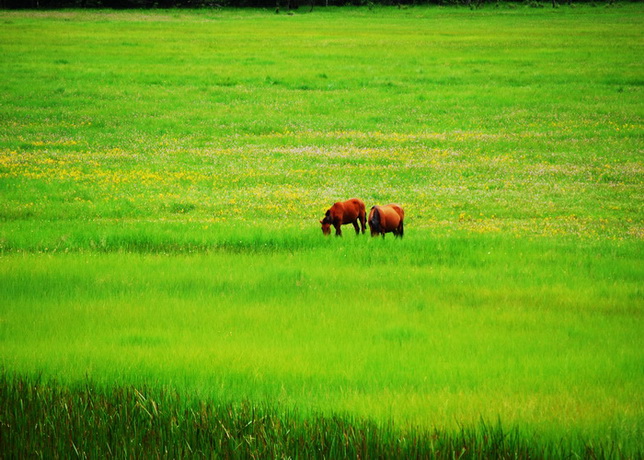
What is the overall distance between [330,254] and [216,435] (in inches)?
325

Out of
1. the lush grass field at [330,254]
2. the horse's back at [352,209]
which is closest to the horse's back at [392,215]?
the lush grass field at [330,254]

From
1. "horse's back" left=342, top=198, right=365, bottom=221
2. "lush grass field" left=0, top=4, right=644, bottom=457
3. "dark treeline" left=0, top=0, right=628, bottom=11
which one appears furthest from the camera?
"dark treeline" left=0, top=0, right=628, bottom=11

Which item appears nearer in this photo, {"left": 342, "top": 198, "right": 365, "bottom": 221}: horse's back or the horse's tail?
the horse's tail

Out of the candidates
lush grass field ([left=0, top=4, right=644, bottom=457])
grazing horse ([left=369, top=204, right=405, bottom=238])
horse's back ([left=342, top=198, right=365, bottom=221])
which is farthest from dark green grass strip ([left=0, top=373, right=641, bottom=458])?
horse's back ([left=342, top=198, right=365, bottom=221])

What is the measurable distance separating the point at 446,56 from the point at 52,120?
32.9 metres

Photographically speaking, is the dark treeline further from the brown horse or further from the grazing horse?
the grazing horse

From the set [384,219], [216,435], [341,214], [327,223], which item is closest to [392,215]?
[384,219]

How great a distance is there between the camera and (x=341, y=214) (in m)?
15.4

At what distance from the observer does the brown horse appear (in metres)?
15.3

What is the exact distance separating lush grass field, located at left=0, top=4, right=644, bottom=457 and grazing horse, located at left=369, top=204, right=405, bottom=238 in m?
0.30

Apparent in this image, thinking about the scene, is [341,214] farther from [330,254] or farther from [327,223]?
[330,254]

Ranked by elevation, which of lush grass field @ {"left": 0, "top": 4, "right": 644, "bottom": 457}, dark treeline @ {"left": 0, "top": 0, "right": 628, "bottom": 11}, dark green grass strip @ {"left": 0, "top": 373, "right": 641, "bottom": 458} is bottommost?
lush grass field @ {"left": 0, "top": 4, "right": 644, "bottom": 457}

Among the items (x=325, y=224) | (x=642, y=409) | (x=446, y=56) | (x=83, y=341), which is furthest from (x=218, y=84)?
(x=642, y=409)

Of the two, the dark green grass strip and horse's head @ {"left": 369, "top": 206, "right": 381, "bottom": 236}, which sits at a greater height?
the dark green grass strip
